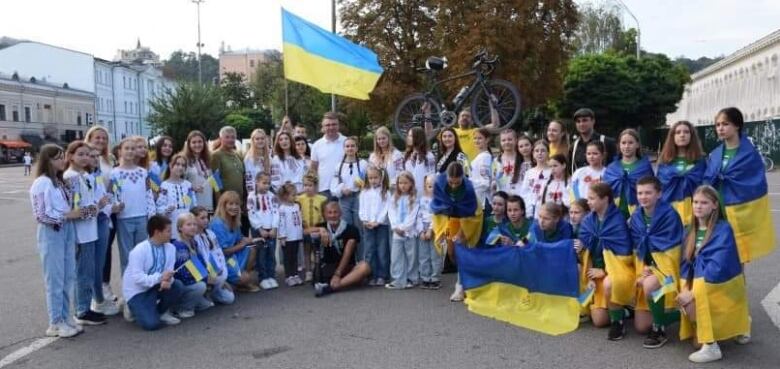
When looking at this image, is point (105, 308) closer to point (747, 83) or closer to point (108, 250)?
point (108, 250)

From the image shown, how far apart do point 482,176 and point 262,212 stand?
8.63 ft

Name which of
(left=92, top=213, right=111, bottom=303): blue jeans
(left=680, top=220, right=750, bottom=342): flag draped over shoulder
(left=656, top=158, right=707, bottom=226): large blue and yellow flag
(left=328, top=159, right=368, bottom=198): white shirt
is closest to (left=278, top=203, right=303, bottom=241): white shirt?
(left=328, top=159, right=368, bottom=198): white shirt

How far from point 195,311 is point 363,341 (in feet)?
6.76

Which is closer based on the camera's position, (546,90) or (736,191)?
(736,191)

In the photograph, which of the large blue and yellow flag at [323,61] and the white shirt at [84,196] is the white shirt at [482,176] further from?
the white shirt at [84,196]

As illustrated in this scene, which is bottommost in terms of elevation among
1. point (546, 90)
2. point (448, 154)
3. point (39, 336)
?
point (39, 336)

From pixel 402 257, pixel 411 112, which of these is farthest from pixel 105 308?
pixel 411 112

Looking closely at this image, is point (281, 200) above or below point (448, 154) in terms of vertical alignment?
below

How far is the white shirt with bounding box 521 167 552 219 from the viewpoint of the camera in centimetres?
695

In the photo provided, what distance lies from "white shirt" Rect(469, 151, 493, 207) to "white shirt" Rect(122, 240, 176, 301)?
3463mm

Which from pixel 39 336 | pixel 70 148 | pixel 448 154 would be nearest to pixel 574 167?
pixel 448 154

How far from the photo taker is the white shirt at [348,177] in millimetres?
8000

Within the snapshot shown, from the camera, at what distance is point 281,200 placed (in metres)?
7.84

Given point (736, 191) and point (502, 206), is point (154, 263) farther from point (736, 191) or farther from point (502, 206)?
point (736, 191)
